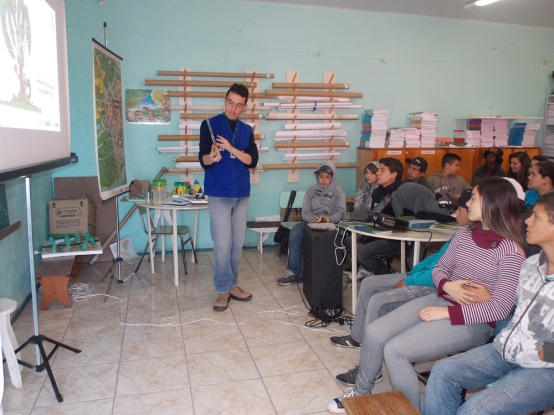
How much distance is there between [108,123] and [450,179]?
3683 millimetres

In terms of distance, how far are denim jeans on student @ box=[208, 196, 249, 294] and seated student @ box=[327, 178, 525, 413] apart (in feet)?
5.39

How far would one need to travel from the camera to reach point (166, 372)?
2.56 meters

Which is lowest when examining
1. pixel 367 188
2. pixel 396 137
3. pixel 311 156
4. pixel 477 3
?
pixel 367 188

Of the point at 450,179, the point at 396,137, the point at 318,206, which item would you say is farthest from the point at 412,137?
the point at 318,206

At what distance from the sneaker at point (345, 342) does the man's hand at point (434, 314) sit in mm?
909

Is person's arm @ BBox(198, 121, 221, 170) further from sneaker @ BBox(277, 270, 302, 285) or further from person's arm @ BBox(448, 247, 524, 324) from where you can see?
person's arm @ BBox(448, 247, 524, 324)

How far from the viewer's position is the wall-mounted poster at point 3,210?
→ 121 inches

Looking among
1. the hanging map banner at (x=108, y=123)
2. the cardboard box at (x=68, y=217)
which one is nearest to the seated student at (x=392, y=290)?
the hanging map banner at (x=108, y=123)

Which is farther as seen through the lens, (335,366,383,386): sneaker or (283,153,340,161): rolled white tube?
(283,153,340,161): rolled white tube

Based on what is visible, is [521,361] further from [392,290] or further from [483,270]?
[392,290]

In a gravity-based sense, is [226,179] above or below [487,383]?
above

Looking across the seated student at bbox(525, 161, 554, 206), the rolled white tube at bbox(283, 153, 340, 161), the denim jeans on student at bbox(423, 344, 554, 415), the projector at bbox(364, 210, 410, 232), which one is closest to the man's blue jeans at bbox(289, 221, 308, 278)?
the projector at bbox(364, 210, 410, 232)

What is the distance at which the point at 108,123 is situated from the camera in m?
3.61

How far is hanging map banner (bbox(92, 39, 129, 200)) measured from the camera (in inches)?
130
